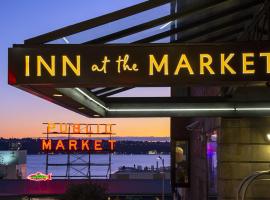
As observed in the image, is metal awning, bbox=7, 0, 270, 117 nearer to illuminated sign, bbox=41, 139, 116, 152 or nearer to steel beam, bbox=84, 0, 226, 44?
steel beam, bbox=84, 0, 226, 44

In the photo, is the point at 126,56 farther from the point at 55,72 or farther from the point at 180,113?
the point at 180,113

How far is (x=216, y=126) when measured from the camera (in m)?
11.9

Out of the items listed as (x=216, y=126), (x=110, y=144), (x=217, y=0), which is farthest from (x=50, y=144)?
(x=217, y=0)

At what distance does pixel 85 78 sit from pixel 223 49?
1.34m

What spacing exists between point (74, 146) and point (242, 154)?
51.8 meters

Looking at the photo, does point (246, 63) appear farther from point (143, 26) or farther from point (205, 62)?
point (143, 26)

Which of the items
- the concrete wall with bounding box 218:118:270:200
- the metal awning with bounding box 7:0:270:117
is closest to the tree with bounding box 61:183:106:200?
the metal awning with bounding box 7:0:270:117

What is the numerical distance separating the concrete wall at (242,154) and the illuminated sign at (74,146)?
50.6 m

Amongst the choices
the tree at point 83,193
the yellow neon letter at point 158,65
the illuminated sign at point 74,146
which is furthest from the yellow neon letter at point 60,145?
the yellow neon letter at point 158,65

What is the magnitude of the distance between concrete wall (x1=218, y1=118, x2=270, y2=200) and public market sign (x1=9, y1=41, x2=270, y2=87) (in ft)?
18.6

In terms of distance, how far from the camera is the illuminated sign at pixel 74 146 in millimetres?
61312

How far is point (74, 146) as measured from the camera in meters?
61.8

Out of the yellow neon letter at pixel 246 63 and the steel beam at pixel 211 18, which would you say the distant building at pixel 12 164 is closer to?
the steel beam at pixel 211 18

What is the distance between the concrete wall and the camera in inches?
424
